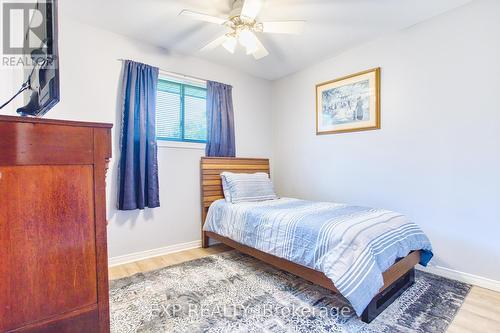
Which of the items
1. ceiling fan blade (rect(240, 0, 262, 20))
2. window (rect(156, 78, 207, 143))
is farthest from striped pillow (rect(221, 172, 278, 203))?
ceiling fan blade (rect(240, 0, 262, 20))

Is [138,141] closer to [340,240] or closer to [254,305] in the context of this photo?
[254,305]

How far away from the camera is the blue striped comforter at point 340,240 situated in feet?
5.30

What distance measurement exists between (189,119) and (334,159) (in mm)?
1976

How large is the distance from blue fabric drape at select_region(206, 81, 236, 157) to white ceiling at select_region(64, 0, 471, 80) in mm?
A: 475

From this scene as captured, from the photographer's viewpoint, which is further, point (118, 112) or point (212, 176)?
point (212, 176)

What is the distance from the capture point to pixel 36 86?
1366 mm

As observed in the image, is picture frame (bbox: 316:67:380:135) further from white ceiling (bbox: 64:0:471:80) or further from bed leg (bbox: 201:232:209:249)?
bed leg (bbox: 201:232:209:249)

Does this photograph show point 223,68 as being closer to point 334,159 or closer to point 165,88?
point 165,88

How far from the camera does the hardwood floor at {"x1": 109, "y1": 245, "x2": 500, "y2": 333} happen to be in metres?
1.63

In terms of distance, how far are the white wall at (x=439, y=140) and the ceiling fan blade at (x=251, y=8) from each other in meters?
1.61

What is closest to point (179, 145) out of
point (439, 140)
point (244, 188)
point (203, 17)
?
point (244, 188)

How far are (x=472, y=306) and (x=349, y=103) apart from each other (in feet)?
7.38

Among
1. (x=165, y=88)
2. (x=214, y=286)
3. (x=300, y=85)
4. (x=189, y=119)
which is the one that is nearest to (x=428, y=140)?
(x=300, y=85)

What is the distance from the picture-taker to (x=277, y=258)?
2.20 m
